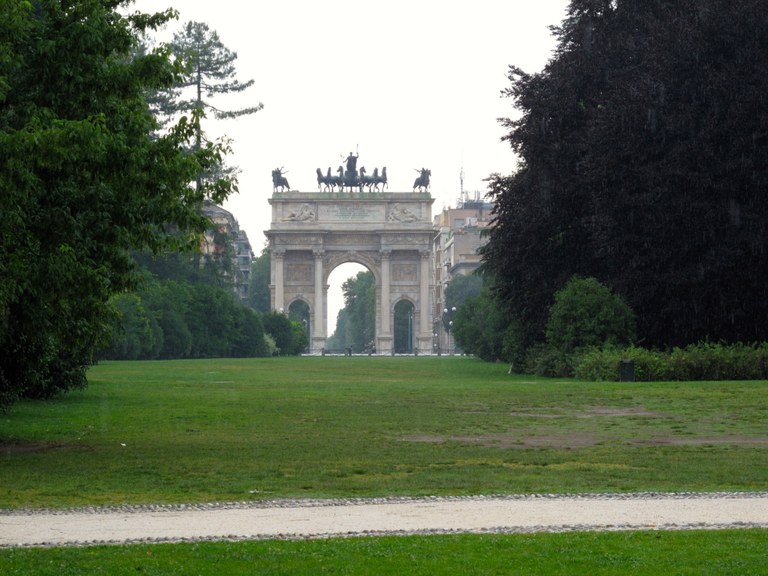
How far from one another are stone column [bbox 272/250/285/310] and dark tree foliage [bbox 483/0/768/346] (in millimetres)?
79983

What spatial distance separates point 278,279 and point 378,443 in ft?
340

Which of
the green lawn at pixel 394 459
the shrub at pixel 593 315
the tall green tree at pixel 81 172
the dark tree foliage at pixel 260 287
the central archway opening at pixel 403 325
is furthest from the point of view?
the dark tree foliage at pixel 260 287

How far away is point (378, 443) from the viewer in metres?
18.5

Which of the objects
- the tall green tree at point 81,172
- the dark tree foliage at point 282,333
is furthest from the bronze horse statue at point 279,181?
the tall green tree at point 81,172

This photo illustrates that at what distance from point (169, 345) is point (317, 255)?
45380 millimetres

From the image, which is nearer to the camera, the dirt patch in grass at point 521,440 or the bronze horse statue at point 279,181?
the dirt patch in grass at point 521,440

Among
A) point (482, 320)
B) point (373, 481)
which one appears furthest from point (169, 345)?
point (373, 481)

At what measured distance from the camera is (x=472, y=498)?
12406mm

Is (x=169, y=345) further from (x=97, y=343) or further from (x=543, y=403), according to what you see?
(x=97, y=343)

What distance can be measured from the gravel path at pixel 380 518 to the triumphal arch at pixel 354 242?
10532 cm

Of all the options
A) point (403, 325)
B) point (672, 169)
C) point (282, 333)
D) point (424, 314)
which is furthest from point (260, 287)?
point (672, 169)

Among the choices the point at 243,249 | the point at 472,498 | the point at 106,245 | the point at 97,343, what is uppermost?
the point at 243,249

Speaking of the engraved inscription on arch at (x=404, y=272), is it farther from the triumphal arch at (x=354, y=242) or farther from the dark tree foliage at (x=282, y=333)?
the dark tree foliage at (x=282, y=333)

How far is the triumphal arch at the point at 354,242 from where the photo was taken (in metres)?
118
